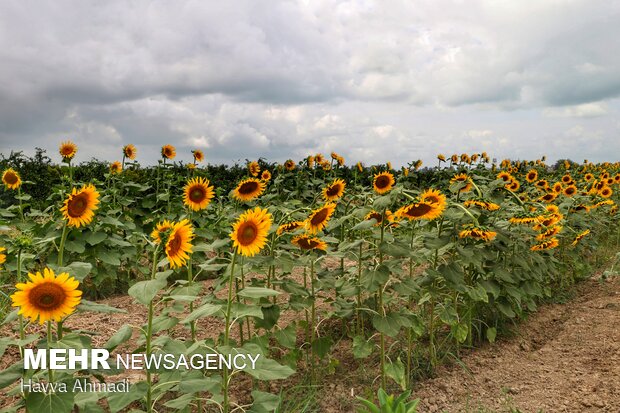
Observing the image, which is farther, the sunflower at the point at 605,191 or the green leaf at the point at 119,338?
the sunflower at the point at 605,191

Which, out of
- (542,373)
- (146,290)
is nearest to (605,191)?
(542,373)

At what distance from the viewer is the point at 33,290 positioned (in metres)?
1.96

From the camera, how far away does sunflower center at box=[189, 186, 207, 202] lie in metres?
3.69

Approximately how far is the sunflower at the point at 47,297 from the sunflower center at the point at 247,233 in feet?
2.23

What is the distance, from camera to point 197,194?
12.1ft

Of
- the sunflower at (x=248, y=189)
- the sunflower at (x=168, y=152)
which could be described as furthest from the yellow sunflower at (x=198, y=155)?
the sunflower at (x=248, y=189)

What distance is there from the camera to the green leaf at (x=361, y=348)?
3062mm

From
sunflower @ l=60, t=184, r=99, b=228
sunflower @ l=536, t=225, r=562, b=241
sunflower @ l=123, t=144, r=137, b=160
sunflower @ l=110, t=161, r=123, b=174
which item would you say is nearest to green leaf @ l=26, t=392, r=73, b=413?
sunflower @ l=60, t=184, r=99, b=228

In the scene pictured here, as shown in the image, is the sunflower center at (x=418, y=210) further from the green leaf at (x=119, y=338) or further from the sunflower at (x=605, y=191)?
the sunflower at (x=605, y=191)

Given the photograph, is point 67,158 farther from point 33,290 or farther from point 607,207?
point 607,207

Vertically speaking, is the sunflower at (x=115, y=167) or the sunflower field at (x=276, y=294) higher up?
the sunflower at (x=115, y=167)

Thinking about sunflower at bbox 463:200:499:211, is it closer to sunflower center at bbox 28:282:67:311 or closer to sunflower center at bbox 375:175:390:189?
sunflower center at bbox 375:175:390:189

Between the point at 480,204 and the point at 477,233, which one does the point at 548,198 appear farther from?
the point at 477,233

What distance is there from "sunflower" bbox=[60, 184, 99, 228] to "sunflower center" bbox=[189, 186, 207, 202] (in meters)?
1.06
